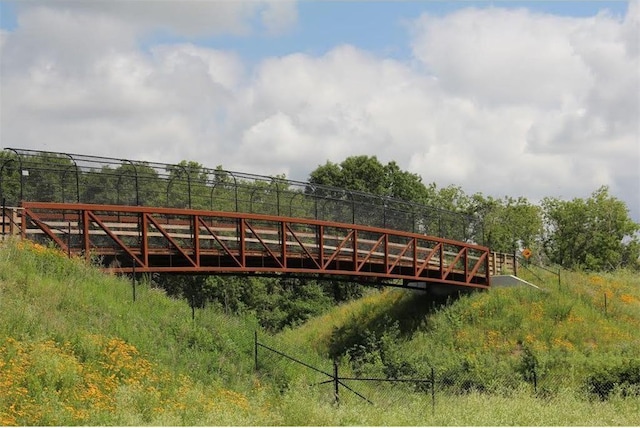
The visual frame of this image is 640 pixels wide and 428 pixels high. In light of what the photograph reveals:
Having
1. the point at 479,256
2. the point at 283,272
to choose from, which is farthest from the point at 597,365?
the point at 479,256

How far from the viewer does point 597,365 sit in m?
30.9

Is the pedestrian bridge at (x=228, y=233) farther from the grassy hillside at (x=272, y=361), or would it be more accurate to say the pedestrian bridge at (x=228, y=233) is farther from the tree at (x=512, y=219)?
the tree at (x=512, y=219)

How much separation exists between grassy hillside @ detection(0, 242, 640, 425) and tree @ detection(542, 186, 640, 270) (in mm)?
30948

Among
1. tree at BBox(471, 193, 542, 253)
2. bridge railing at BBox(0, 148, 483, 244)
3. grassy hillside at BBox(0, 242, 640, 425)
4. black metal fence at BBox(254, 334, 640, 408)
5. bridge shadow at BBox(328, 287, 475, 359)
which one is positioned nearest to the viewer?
grassy hillside at BBox(0, 242, 640, 425)

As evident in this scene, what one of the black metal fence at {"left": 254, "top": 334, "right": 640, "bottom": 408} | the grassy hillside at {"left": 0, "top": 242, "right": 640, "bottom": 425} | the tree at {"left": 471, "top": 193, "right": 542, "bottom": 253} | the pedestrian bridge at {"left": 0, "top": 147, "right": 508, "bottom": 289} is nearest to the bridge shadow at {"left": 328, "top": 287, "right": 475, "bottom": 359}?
the grassy hillside at {"left": 0, "top": 242, "right": 640, "bottom": 425}

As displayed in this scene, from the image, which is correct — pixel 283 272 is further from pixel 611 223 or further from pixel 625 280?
pixel 611 223

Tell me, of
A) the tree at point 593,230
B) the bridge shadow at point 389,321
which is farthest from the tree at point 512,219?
the bridge shadow at point 389,321

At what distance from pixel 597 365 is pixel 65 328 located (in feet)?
61.9

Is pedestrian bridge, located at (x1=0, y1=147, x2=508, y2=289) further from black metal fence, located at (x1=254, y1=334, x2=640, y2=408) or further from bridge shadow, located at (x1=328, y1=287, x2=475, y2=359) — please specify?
black metal fence, located at (x1=254, y1=334, x2=640, y2=408)

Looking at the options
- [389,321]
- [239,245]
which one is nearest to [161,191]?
[239,245]

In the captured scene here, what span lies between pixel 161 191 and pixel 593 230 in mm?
52279

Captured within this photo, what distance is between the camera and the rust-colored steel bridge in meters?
28.6

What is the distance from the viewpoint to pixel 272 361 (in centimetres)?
2592

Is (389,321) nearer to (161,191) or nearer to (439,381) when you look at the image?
(439,381)
